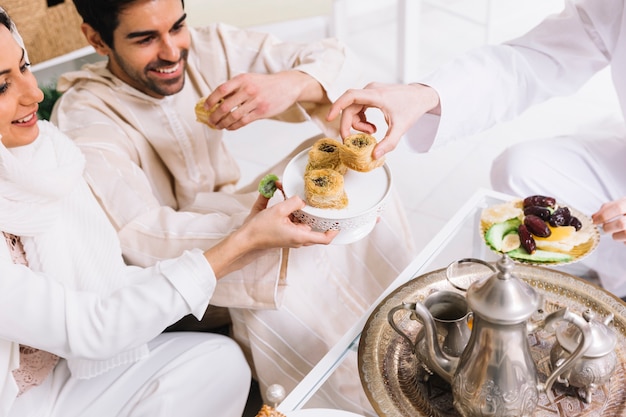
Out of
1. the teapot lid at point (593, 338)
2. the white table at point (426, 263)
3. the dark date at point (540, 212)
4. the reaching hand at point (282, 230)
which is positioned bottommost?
the white table at point (426, 263)

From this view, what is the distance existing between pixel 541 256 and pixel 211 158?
3.14 ft

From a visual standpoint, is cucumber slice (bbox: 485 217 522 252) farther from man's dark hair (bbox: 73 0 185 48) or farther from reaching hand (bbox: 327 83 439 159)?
man's dark hair (bbox: 73 0 185 48)

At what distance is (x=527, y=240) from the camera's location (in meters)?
1.30

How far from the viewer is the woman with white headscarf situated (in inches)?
46.0

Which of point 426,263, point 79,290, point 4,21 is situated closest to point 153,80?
point 4,21

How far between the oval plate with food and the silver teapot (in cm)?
37

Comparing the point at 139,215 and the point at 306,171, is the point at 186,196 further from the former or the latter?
the point at 306,171

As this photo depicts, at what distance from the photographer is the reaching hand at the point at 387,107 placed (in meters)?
1.39

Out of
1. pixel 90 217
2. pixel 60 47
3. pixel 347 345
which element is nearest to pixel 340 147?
pixel 347 345

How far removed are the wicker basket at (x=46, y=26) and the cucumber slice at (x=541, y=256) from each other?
190cm

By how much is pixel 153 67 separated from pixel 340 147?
0.58 m

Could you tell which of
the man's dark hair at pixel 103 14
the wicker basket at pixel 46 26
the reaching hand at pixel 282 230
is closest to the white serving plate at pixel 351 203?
the reaching hand at pixel 282 230

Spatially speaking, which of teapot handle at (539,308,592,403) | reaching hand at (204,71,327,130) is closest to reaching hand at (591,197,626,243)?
teapot handle at (539,308,592,403)

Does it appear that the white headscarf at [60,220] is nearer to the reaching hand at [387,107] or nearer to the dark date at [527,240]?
the reaching hand at [387,107]
